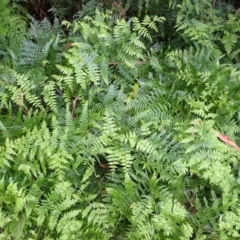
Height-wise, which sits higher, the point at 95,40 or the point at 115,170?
the point at 95,40

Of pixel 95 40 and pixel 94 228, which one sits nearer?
pixel 94 228

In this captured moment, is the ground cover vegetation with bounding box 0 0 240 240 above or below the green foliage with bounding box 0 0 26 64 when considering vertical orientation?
below

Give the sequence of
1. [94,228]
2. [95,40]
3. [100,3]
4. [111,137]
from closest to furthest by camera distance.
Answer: [94,228] → [111,137] → [95,40] → [100,3]

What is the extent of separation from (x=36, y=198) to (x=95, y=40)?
5.50ft

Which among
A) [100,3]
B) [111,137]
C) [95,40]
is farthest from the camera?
[100,3]

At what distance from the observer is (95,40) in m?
3.58

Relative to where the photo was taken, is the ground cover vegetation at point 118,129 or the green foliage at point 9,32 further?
the green foliage at point 9,32

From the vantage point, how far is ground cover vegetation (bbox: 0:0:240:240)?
310 centimetres

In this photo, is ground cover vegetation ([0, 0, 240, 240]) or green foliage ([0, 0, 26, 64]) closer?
ground cover vegetation ([0, 0, 240, 240])

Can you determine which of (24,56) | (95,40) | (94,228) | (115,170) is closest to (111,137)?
(115,170)

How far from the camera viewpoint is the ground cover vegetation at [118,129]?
3.10 metres

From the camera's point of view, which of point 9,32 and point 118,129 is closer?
point 118,129

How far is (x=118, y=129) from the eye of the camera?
130 inches

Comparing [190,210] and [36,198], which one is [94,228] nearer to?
[36,198]
